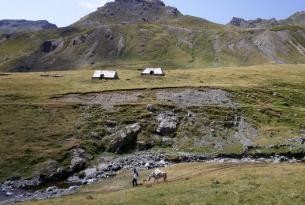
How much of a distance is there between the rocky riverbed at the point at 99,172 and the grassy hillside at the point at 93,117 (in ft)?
10.1

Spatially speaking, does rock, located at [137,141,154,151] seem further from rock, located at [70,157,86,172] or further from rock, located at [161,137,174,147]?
rock, located at [70,157,86,172]

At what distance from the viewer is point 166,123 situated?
8694 cm

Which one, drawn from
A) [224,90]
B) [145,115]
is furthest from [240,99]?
[145,115]

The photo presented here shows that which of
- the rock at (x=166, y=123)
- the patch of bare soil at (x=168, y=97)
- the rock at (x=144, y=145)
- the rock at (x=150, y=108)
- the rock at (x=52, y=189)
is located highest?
the patch of bare soil at (x=168, y=97)

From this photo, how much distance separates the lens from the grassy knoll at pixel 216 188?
41.8 metres

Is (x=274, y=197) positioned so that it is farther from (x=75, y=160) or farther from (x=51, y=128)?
(x=51, y=128)

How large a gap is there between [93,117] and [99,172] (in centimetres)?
2140

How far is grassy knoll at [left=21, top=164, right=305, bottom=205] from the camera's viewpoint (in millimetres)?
41812

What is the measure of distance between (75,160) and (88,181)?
7.60m


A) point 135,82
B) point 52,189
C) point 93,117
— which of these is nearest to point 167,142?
point 93,117

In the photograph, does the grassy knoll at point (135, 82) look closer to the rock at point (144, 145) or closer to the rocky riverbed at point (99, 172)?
the rock at point (144, 145)

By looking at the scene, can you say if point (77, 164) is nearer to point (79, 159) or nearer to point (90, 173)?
point (79, 159)

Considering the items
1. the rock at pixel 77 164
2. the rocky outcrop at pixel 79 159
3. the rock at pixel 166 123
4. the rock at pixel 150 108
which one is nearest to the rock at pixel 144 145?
the rock at pixel 166 123

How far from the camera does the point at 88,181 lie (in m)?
66.6
